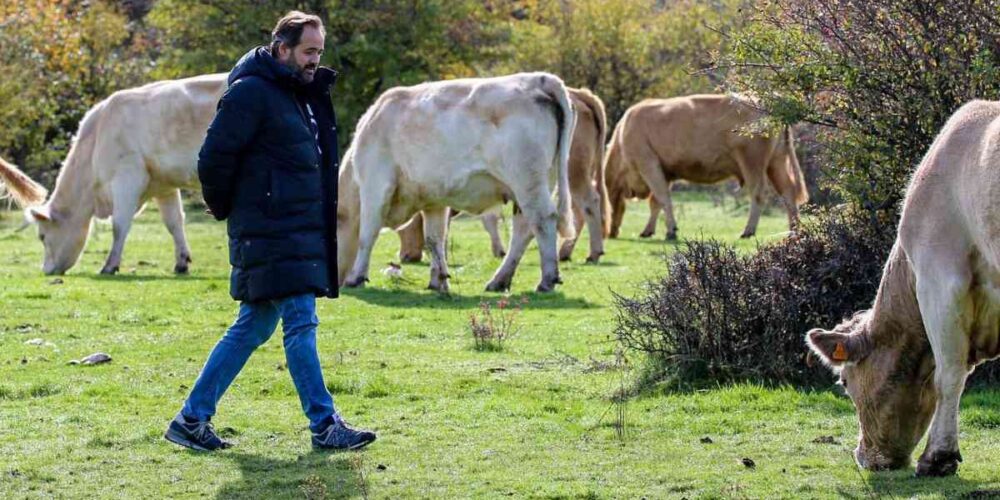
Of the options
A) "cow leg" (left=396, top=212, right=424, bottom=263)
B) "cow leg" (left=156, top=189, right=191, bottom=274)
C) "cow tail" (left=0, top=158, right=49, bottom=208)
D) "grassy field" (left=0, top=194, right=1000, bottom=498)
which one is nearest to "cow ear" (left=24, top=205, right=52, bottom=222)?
"cow tail" (left=0, top=158, right=49, bottom=208)

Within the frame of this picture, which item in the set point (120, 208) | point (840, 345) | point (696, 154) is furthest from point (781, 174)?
point (840, 345)

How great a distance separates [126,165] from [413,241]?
4.05 meters

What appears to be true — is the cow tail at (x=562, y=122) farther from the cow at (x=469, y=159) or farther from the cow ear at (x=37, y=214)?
the cow ear at (x=37, y=214)

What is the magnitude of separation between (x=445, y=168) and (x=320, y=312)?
241cm

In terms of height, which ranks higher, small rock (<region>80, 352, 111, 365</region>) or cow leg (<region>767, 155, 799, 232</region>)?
cow leg (<region>767, 155, 799, 232</region>)

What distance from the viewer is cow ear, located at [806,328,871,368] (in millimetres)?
7734

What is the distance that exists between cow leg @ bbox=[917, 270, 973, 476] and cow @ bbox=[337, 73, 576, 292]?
8880 millimetres

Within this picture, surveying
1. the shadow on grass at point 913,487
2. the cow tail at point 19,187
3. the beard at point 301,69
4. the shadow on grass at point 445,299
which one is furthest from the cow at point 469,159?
the shadow on grass at point 913,487

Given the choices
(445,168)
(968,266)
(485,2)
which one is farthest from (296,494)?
(485,2)

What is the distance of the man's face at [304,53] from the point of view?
8102mm

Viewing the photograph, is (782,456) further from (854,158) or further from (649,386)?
(854,158)

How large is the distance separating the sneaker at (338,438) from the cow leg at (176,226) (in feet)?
37.5

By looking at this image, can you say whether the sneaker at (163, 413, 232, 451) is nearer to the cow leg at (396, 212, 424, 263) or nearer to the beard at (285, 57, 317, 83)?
the beard at (285, 57, 317, 83)

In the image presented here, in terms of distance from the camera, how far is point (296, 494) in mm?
7219
